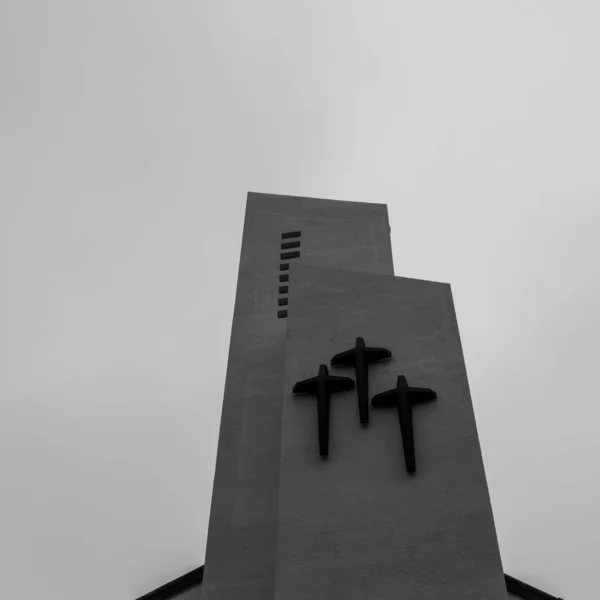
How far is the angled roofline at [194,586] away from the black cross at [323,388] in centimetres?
435

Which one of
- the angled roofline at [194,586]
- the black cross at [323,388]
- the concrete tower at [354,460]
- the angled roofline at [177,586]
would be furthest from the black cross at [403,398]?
the angled roofline at [177,586]

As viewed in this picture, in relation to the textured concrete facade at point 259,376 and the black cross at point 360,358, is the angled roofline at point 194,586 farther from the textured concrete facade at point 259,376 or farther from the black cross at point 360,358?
the black cross at point 360,358

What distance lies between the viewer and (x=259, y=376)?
37.0 ft

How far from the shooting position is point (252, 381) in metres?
11.2

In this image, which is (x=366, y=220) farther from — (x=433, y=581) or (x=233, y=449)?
(x=433, y=581)

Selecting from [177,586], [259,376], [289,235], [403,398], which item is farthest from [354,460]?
[289,235]

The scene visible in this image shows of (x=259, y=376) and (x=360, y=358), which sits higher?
(x=259, y=376)

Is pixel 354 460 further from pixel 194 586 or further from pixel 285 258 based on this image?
pixel 285 258

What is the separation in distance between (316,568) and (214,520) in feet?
11.9

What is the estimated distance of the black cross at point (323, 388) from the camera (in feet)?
Result: 24.8

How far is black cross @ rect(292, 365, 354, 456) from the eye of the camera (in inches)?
298

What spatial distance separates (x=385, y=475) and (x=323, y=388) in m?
1.25

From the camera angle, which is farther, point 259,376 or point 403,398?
→ point 259,376

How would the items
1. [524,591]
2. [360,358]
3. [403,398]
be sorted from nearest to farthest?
[403,398] → [360,358] → [524,591]
